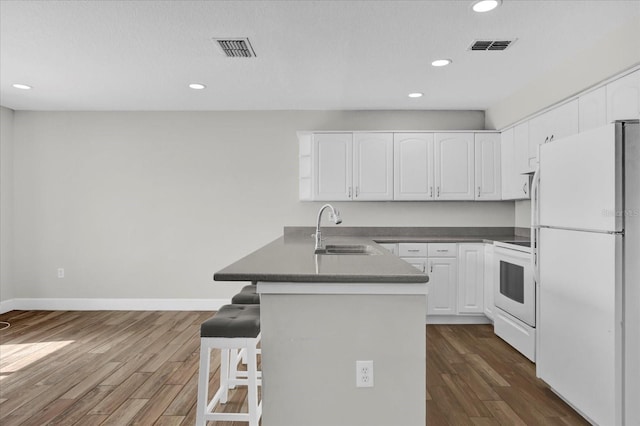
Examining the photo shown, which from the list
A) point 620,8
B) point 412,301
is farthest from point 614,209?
point 620,8

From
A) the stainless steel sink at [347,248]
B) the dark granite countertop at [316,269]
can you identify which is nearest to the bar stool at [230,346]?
the dark granite countertop at [316,269]

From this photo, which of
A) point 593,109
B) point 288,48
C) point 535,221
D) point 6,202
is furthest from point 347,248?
point 6,202

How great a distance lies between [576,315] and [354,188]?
2.69m

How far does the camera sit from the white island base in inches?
70.2

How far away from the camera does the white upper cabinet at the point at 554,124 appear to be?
316 cm

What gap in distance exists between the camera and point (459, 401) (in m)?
2.56

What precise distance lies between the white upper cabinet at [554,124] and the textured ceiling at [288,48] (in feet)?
1.32

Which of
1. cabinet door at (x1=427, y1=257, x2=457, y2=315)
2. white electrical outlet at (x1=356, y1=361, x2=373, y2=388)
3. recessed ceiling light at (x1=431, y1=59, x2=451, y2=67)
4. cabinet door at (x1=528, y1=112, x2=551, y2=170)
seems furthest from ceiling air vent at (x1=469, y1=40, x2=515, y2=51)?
white electrical outlet at (x1=356, y1=361, x2=373, y2=388)

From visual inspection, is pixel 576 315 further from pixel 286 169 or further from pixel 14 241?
pixel 14 241

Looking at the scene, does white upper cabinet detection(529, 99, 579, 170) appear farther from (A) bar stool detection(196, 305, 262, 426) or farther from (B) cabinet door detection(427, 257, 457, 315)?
(A) bar stool detection(196, 305, 262, 426)

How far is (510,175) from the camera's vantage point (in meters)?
4.32

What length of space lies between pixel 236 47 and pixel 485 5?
5.76ft

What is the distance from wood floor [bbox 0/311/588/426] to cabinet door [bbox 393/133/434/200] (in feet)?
5.11

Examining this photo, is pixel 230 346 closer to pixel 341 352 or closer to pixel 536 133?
pixel 341 352
